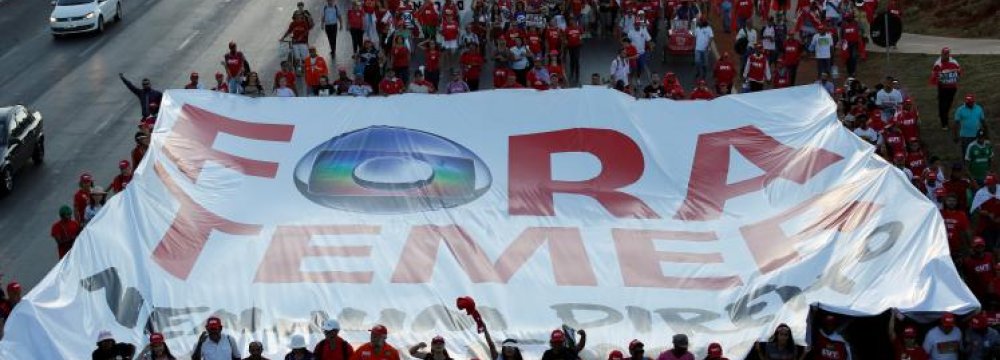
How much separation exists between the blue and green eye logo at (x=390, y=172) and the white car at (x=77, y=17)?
18.1 meters

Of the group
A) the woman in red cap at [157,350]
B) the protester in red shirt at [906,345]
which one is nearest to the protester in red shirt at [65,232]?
the woman in red cap at [157,350]

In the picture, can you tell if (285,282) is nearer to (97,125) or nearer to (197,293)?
(197,293)

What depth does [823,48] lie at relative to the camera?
1282 inches

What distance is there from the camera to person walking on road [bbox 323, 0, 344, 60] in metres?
35.6

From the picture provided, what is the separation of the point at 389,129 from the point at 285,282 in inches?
160

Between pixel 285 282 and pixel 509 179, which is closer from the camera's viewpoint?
pixel 285 282

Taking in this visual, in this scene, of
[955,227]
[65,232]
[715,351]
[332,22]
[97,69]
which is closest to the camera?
[715,351]

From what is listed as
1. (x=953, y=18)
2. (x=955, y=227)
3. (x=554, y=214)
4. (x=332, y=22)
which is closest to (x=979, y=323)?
(x=955, y=227)

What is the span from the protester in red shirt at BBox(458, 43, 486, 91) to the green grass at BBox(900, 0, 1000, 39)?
39.2 feet

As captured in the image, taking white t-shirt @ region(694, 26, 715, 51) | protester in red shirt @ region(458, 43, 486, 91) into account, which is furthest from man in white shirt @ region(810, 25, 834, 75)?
protester in red shirt @ region(458, 43, 486, 91)

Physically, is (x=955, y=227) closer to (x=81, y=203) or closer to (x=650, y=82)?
(x=650, y=82)

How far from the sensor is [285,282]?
66.1ft

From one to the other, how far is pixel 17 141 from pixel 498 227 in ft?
36.7

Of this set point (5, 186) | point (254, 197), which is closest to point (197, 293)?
point (254, 197)
